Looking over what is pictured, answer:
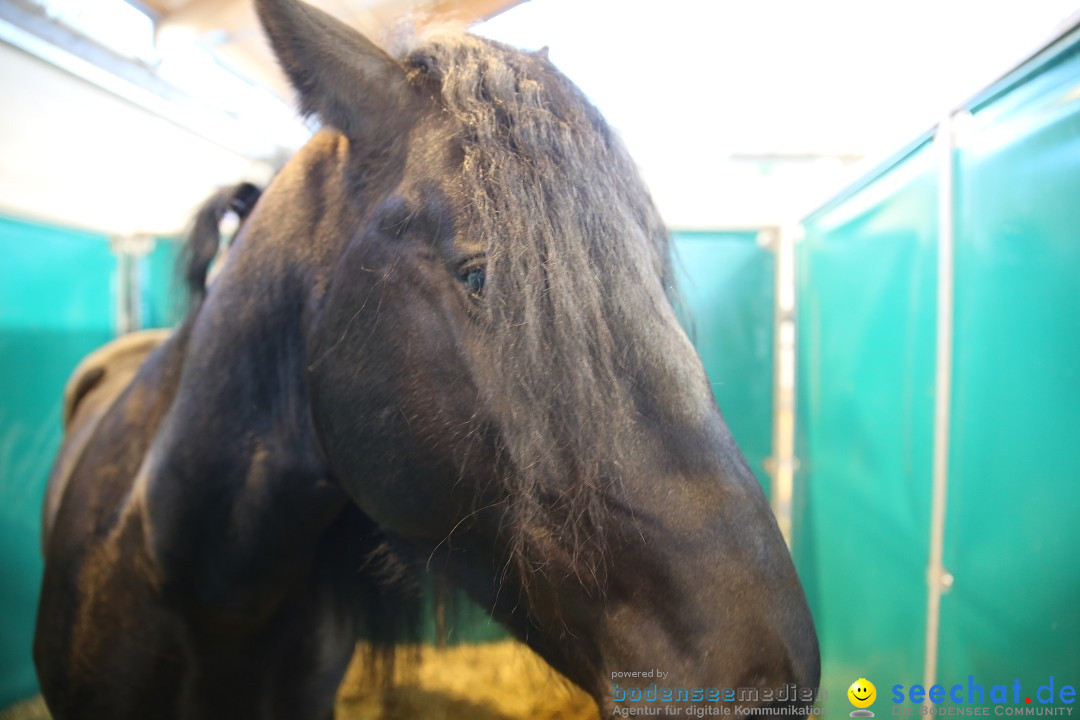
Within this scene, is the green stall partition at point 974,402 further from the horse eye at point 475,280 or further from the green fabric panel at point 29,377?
the green fabric panel at point 29,377

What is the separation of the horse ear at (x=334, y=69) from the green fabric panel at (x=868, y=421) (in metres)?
1.03

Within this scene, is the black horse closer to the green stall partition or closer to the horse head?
the horse head

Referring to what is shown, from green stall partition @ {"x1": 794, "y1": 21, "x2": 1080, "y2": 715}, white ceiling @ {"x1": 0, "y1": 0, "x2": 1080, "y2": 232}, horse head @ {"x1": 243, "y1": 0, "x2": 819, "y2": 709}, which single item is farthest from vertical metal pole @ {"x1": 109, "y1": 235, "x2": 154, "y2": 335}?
green stall partition @ {"x1": 794, "y1": 21, "x2": 1080, "y2": 715}

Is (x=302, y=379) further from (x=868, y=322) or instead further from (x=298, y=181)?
(x=868, y=322)

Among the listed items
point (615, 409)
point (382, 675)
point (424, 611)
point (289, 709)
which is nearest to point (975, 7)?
point (615, 409)

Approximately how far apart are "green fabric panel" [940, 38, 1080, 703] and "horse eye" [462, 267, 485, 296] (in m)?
0.77

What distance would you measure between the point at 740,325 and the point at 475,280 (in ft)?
5.17

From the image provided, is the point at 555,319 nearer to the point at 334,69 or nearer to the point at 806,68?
the point at 334,69

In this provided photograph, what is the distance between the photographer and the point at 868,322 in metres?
1.34

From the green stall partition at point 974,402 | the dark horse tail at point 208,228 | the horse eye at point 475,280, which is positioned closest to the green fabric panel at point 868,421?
the green stall partition at point 974,402

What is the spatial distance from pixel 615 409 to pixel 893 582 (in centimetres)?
110

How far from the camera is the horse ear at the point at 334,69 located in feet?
2.15

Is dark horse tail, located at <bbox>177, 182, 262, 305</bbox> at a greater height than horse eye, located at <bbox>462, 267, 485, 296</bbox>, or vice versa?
dark horse tail, located at <bbox>177, 182, 262, 305</bbox>

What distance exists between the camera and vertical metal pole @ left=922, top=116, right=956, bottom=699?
975 mm
